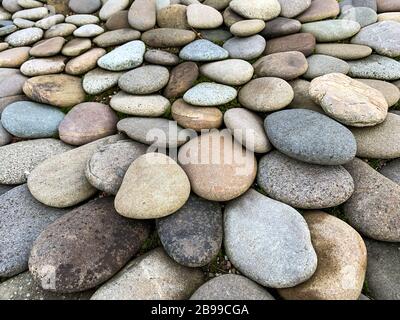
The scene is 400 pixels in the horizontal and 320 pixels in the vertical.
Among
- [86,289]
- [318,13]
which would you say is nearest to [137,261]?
[86,289]

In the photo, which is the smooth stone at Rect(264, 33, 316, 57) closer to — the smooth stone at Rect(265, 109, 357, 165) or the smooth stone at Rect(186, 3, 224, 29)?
the smooth stone at Rect(186, 3, 224, 29)

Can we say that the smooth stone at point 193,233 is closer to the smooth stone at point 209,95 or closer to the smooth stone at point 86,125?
the smooth stone at point 209,95

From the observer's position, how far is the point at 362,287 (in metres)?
1.56

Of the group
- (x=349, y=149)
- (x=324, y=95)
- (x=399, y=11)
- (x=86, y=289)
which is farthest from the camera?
(x=399, y=11)

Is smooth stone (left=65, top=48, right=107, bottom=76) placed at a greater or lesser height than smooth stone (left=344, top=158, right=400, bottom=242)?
greater

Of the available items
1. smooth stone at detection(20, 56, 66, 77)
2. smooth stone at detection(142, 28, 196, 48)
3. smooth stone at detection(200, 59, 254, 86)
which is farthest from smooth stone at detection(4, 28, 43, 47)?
smooth stone at detection(200, 59, 254, 86)

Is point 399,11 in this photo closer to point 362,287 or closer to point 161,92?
point 161,92

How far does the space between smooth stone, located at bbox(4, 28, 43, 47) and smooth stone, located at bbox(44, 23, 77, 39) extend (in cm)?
7

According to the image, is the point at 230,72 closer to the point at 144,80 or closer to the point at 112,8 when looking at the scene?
the point at 144,80

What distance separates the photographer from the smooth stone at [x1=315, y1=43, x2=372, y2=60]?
231 cm

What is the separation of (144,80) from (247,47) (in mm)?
777

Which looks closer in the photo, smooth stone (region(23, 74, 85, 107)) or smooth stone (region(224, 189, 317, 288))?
smooth stone (region(224, 189, 317, 288))

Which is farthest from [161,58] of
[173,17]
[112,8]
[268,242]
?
[268,242]

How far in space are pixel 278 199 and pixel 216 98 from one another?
736 millimetres
